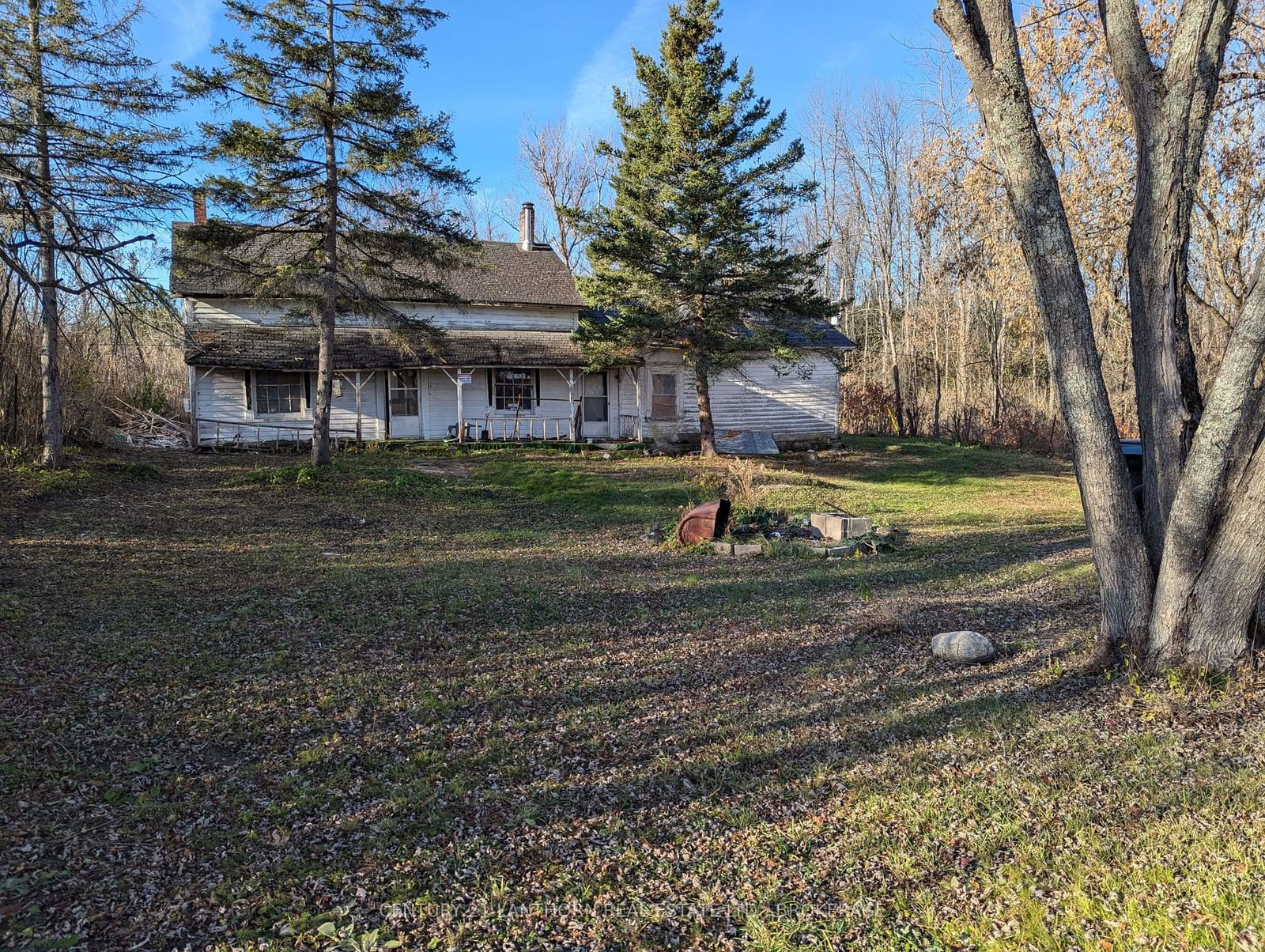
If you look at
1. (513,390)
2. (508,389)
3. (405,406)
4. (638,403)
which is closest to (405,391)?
(405,406)

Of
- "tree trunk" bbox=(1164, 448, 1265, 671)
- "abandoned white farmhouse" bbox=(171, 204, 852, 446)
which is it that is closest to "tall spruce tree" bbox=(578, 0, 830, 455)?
"abandoned white farmhouse" bbox=(171, 204, 852, 446)

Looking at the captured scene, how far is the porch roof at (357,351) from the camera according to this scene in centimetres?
2058

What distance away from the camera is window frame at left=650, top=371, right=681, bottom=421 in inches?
923

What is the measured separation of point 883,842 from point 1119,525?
2825mm

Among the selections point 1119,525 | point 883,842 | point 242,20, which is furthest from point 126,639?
point 242,20

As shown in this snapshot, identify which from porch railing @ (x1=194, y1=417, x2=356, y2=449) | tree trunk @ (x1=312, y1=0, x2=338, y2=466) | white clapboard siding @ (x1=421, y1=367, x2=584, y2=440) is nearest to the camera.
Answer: tree trunk @ (x1=312, y1=0, x2=338, y2=466)

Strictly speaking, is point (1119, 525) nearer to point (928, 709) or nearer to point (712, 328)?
point (928, 709)

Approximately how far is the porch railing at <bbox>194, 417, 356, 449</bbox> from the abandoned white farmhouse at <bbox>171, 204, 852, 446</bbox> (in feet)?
0.15

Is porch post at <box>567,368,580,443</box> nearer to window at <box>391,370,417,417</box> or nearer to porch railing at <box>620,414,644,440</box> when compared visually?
porch railing at <box>620,414,644,440</box>

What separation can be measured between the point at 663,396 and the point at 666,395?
0.26 ft

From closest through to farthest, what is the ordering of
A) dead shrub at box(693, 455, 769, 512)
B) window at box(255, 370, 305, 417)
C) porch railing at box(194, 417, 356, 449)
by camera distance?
dead shrub at box(693, 455, 769, 512), porch railing at box(194, 417, 356, 449), window at box(255, 370, 305, 417)

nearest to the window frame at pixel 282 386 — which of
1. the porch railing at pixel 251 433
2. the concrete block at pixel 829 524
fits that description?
the porch railing at pixel 251 433

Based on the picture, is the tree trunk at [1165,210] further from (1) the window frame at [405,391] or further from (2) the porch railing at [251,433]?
(1) the window frame at [405,391]

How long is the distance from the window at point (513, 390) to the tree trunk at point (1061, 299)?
1921cm
